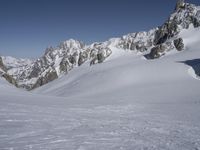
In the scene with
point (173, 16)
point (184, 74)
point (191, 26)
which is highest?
point (173, 16)

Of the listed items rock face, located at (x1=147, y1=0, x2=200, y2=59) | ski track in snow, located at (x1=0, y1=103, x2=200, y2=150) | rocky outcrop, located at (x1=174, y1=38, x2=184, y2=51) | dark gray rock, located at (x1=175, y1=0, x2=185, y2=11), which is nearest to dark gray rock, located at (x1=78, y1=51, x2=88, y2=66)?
rock face, located at (x1=147, y1=0, x2=200, y2=59)

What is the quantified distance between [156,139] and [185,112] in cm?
1067

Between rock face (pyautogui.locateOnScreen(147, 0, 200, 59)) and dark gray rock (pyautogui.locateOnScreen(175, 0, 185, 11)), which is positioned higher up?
dark gray rock (pyautogui.locateOnScreen(175, 0, 185, 11))

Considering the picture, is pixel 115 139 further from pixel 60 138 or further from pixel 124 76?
pixel 124 76

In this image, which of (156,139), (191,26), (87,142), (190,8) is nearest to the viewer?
(87,142)

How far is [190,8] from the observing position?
107 meters

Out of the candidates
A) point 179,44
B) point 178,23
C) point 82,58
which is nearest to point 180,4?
point 178,23

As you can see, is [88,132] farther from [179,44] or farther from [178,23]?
[178,23]

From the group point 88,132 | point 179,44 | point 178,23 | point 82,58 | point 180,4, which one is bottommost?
point 88,132

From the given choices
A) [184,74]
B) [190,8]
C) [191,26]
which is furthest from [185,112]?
[190,8]

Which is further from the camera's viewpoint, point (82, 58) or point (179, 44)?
point (82, 58)

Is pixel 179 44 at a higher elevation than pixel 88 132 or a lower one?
higher

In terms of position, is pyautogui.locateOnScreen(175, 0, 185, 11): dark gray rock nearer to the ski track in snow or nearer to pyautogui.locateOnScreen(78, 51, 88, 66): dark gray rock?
pyautogui.locateOnScreen(78, 51, 88, 66): dark gray rock

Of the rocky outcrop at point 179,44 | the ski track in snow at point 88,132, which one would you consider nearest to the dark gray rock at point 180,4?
the rocky outcrop at point 179,44
